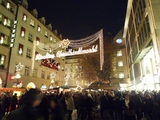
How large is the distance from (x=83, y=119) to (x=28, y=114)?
907 centimetres

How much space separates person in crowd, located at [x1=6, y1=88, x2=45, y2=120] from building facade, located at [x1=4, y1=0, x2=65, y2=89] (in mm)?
18797

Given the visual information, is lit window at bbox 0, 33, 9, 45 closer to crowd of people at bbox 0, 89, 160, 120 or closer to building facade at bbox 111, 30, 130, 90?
crowd of people at bbox 0, 89, 160, 120

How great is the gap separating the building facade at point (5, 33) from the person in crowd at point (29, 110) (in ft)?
72.1

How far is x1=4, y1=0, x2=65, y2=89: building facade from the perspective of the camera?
25.0 metres

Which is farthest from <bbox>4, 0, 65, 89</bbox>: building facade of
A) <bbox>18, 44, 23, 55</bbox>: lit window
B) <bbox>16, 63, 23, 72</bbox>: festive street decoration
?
<bbox>16, 63, 23, 72</bbox>: festive street decoration

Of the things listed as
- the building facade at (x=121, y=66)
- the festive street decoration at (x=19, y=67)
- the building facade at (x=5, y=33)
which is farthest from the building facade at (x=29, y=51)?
the building facade at (x=121, y=66)

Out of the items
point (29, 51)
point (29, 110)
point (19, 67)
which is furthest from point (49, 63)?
point (29, 110)

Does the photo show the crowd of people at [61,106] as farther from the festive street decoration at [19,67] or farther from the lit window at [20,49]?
the lit window at [20,49]

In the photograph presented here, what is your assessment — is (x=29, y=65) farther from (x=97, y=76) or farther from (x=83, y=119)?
(x=83, y=119)

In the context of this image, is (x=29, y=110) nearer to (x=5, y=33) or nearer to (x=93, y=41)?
Answer: (x=93, y=41)

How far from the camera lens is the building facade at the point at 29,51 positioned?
2495cm

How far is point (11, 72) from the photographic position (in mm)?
23656

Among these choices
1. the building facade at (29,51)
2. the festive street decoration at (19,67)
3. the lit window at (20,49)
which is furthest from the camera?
the lit window at (20,49)

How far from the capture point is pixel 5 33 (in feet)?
75.9
